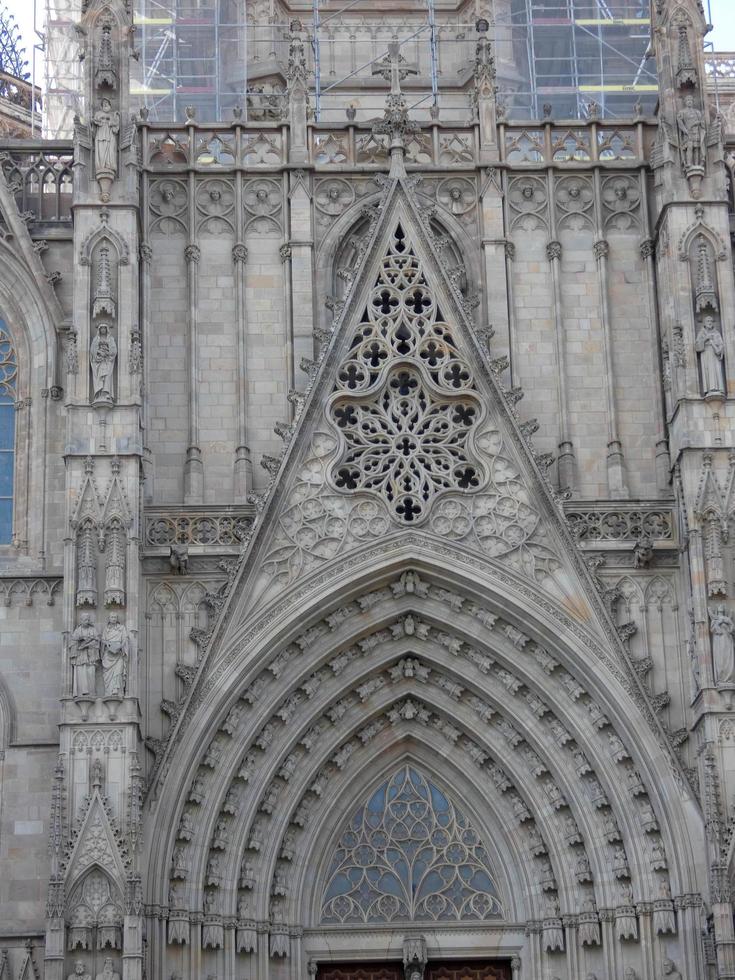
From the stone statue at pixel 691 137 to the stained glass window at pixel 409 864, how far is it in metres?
7.76

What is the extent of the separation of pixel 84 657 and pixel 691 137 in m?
9.29

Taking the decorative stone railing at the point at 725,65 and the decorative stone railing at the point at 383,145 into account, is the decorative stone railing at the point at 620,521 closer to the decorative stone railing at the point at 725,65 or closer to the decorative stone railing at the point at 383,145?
the decorative stone railing at the point at 383,145

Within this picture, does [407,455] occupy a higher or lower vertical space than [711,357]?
lower

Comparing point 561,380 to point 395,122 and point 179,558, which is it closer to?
point 395,122

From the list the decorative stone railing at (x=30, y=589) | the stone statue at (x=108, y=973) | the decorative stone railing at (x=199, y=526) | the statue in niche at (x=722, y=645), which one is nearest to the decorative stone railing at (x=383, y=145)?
the decorative stone railing at (x=199, y=526)

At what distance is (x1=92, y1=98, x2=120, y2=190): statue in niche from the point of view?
81.9 ft

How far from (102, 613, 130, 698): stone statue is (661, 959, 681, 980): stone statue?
6349mm

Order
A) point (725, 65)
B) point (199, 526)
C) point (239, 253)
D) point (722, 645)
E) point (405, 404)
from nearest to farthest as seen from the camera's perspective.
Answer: point (722, 645) → point (199, 526) → point (405, 404) → point (239, 253) → point (725, 65)

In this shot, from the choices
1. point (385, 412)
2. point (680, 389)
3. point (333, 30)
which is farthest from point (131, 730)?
point (333, 30)

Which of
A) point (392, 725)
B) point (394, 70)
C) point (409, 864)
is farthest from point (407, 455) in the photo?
point (394, 70)

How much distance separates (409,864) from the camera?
24469 millimetres

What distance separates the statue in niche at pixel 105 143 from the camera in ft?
81.9

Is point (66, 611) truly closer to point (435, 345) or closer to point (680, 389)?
point (435, 345)

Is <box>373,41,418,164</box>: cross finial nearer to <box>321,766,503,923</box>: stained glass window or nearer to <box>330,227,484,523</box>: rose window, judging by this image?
<box>330,227,484,523</box>: rose window
